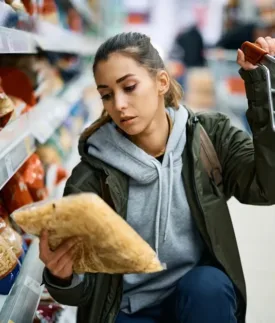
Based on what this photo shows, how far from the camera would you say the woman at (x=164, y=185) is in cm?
120

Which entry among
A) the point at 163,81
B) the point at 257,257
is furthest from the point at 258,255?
the point at 163,81

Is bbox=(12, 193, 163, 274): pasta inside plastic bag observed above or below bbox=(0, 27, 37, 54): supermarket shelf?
below

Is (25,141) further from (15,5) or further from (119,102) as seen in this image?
(119,102)

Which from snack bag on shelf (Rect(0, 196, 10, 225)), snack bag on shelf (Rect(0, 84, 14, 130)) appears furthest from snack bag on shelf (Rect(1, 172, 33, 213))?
snack bag on shelf (Rect(0, 84, 14, 130))

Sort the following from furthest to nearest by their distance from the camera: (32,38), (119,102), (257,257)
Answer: (257,257)
(32,38)
(119,102)

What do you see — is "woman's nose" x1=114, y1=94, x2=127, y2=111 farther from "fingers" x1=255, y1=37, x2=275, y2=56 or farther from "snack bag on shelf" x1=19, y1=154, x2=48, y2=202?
"snack bag on shelf" x1=19, y1=154, x2=48, y2=202

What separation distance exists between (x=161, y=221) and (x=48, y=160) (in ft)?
4.61

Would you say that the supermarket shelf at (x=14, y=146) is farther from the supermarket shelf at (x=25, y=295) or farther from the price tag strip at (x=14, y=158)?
the supermarket shelf at (x=25, y=295)

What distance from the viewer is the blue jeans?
120cm

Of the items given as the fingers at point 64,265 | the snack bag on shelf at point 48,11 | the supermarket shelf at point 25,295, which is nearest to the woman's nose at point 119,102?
the fingers at point 64,265

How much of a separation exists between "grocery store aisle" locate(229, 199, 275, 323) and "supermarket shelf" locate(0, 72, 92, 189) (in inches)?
45.4

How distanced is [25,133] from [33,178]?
28 centimetres

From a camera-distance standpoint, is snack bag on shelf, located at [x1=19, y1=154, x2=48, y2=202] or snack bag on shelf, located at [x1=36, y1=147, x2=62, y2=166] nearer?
snack bag on shelf, located at [x1=19, y1=154, x2=48, y2=202]

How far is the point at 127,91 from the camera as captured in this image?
121 cm
